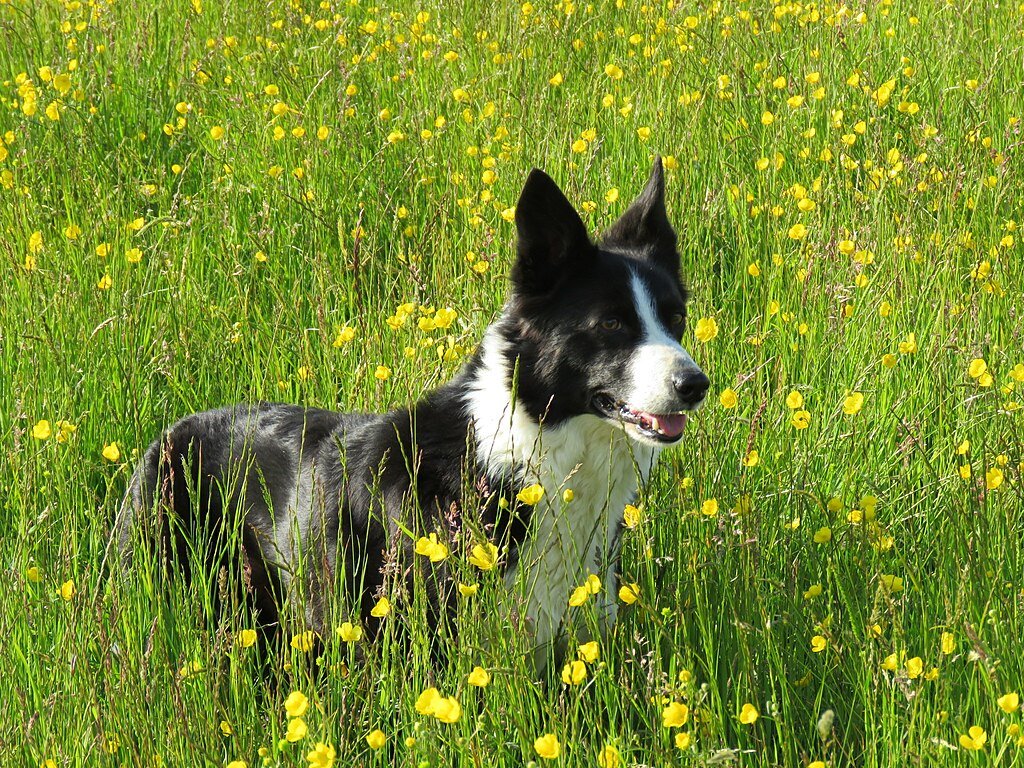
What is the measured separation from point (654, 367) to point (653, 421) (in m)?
0.15

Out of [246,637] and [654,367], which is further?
[654,367]

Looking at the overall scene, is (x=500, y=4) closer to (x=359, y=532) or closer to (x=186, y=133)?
(x=186, y=133)

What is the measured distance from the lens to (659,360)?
113 inches

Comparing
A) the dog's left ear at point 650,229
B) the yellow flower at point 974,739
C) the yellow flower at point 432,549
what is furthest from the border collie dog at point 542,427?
the yellow flower at point 974,739

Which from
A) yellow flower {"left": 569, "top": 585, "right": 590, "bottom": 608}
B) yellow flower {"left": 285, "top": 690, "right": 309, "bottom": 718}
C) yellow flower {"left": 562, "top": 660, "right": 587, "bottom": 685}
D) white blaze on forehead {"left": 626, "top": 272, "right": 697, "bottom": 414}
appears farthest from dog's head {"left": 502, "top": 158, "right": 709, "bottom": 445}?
yellow flower {"left": 285, "top": 690, "right": 309, "bottom": 718}

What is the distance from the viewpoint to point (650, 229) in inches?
136

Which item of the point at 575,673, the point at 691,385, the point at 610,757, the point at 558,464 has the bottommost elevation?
the point at 558,464

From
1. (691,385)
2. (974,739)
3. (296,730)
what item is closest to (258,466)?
(691,385)

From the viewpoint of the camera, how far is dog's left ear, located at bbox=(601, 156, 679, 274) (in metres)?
3.41

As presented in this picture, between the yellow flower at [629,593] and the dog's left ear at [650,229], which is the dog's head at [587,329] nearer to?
the dog's left ear at [650,229]

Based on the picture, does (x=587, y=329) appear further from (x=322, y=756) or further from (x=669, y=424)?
(x=322, y=756)

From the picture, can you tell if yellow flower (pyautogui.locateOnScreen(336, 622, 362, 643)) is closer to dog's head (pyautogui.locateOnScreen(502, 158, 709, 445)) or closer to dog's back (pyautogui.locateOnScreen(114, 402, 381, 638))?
Result: dog's head (pyautogui.locateOnScreen(502, 158, 709, 445))

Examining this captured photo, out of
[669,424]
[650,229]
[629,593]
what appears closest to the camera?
[629,593]

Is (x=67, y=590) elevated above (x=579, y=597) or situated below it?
below
